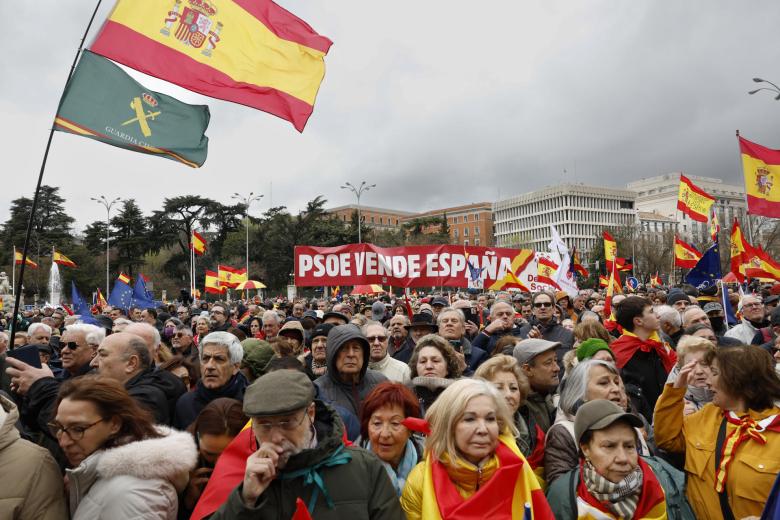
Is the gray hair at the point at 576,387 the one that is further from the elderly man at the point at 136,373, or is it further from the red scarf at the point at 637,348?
the elderly man at the point at 136,373

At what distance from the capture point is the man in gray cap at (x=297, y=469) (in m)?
2.21

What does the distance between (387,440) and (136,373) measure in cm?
207

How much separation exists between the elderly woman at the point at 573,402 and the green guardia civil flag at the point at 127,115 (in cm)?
436

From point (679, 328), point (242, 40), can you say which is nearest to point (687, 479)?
point (679, 328)

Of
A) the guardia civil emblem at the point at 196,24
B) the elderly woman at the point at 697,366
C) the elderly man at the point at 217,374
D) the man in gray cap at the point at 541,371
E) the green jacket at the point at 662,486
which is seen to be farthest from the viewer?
the guardia civil emblem at the point at 196,24

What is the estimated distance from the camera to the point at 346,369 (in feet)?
14.6

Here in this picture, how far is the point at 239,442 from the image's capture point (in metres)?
2.64

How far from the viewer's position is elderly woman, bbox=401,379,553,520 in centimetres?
265

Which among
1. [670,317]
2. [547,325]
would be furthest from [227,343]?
[670,317]

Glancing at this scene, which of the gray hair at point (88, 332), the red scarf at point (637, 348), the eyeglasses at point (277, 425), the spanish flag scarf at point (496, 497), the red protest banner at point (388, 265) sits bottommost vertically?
the spanish flag scarf at point (496, 497)

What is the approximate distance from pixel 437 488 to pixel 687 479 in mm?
1732

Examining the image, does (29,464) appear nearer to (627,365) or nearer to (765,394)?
(765,394)

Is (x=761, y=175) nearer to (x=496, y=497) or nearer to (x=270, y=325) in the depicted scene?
(x=270, y=325)

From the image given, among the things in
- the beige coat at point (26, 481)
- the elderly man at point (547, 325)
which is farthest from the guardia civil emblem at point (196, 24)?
the elderly man at point (547, 325)
